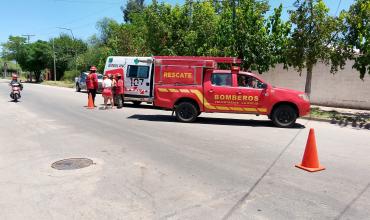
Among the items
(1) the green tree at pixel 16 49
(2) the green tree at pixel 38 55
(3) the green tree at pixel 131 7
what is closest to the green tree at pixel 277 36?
(2) the green tree at pixel 38 55

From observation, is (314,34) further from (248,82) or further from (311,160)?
(311,160)

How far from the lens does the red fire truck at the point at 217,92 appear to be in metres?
12.6

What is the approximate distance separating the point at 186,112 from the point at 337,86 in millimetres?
11051

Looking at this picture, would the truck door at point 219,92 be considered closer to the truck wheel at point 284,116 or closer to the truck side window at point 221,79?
the truck side window at point 221,79

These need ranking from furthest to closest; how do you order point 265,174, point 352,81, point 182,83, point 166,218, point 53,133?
1. point 352,81
2. point 182,83
3. point 53,133
4. point 265,174
5. point 166,218

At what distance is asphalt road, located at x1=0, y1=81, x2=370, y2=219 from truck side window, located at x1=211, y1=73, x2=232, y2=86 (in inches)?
82.3

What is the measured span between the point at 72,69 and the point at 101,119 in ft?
174

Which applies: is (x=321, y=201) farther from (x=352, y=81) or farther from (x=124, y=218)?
(x=352, y=81)

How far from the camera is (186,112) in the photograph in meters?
13.2

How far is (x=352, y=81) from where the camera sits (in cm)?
1997

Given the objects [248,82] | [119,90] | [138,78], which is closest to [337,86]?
[248,82]

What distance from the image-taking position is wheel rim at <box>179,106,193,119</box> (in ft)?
43.4

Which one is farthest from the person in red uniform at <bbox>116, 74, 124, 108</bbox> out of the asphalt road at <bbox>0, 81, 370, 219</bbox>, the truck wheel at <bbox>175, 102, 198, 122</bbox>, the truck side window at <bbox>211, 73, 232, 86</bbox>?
the asphalt road at <bbox>0, 81, 370, 219</bbox>

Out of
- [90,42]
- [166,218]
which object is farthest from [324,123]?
[90,42]
